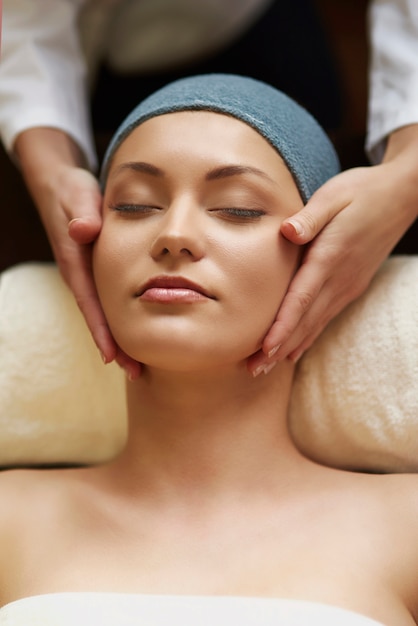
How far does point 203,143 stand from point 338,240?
9.9 inches

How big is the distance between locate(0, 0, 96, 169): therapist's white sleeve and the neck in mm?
582

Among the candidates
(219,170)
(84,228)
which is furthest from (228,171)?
(84,228)

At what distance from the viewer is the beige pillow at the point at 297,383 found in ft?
4.19

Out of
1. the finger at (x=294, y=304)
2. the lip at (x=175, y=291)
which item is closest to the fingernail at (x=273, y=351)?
the finger at (x=294, y=304)

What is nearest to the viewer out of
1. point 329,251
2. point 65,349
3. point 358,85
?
point 329,251

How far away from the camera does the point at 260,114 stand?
1198 millimetres

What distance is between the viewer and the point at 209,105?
119 centimetres

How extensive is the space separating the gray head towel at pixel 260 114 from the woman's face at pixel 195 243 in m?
0.01

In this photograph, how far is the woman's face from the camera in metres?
1.08

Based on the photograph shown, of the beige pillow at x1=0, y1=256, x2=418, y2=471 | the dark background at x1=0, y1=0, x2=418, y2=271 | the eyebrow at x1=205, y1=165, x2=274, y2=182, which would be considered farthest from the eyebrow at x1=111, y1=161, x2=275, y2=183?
the dark background at x1=0, y1=0, x2=418, y2=271

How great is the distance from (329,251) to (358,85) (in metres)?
1.41

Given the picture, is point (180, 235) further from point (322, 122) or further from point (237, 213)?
point (322, 122)

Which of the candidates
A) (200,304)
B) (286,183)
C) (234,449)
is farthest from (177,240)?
(234,449)

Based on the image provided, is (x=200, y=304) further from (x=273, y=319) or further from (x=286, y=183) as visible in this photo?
(x=286, y=183)
